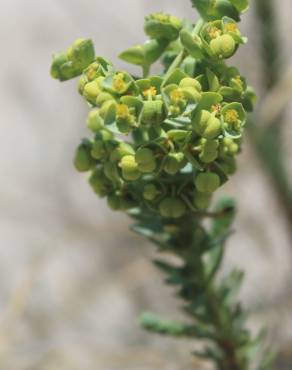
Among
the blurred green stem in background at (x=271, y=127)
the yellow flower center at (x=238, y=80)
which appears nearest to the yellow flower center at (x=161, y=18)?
the yellow flower center at (x=238, y=80)

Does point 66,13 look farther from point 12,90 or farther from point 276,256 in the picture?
point 276,256

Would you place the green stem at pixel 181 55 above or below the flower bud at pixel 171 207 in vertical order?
above

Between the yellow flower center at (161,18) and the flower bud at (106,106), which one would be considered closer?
the flower bud at (106,106)

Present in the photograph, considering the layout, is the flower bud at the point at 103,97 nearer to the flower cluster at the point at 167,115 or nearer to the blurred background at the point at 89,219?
the flower cluster at the point at 167,115

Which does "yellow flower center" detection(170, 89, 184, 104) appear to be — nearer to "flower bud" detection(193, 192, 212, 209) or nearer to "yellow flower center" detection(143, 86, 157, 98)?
"yellow flower center" detection(143, 86, 157, 98)

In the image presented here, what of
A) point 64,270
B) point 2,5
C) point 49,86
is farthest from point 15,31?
point 64,270

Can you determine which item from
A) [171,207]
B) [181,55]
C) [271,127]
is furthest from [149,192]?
[271,127]

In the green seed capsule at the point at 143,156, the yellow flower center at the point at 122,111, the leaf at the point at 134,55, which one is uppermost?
the leaf at the point at 134,55
